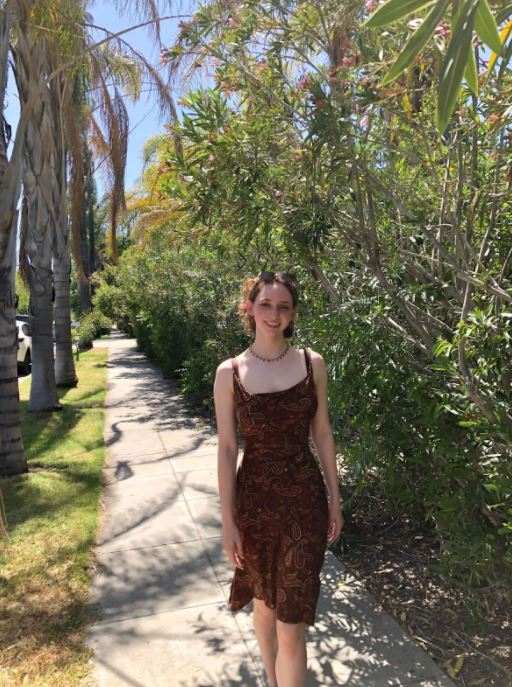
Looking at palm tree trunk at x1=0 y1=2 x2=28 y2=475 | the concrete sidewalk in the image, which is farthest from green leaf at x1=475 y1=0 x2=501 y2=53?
palm tree trunk at x1=0 y1=2 x2=28 y2=475

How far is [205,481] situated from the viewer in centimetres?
605

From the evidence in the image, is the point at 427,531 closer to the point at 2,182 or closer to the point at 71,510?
the point at 71,510

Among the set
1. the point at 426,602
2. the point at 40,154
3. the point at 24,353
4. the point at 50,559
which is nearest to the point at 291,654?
the point at 426,602

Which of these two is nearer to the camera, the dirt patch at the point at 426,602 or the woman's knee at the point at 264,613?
the woman's knee at the point at 264,613

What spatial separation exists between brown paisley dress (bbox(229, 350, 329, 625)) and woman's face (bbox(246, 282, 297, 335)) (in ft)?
0.85

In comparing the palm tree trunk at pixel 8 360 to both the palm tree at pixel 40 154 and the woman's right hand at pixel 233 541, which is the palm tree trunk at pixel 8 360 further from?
the woman's right hand at pixel 233 541

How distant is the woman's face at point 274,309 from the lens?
8.36 feet

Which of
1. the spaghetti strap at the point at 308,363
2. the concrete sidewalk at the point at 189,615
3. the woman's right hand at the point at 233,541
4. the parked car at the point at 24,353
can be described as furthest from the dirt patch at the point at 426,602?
the parked car at the point at 24,353

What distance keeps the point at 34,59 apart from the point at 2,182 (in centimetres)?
248

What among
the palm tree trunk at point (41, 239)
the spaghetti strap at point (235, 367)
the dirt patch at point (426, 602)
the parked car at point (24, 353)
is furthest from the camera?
the parked car at point (24, 353)

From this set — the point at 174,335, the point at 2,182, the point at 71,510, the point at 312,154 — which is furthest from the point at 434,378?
the point at 174,335

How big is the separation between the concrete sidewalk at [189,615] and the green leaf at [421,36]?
2.69m

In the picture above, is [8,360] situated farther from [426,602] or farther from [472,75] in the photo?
[472,75]

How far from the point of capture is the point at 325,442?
2.59m
